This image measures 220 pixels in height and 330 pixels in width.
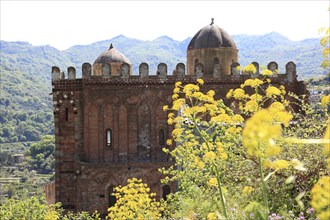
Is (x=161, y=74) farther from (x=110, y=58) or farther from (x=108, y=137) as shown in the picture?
(x=108, y=137)

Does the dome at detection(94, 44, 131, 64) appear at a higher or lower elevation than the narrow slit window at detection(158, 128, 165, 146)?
higher

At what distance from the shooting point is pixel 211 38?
31.4 meters

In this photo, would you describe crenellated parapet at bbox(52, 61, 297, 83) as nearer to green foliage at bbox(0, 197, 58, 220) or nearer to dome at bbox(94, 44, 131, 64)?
dome at bbox(94, 44, 131, 64)

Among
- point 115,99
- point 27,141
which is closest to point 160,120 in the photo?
point 115,99

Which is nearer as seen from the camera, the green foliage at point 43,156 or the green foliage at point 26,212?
the green foliage at point 26,212

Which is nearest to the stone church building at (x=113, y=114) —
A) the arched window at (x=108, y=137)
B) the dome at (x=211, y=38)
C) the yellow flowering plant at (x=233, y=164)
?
the arched window at (x=108, y=137)

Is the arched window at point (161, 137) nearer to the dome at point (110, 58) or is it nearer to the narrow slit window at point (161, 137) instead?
the narrow slit window at point (161, 137)

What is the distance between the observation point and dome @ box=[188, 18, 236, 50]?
103 feet

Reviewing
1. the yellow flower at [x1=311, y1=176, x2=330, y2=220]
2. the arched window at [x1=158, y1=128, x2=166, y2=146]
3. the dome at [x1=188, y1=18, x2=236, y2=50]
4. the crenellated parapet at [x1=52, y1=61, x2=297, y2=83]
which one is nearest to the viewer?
the yellow flower at [x1=311, y1=176, x2=330, y2=220]

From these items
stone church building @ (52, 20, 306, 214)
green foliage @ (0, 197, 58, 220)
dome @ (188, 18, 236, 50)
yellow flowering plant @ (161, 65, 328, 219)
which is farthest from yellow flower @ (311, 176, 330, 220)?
dome @ (188, 18, 236, 50)

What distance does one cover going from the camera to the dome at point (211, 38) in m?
31.3

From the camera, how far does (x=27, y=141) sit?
16338cm

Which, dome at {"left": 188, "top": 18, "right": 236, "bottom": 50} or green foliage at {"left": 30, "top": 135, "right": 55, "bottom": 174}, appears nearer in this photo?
dome at {"left": 188, "top": 18, "right": 236, "bottom": 50}

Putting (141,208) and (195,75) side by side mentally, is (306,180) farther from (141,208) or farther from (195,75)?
(195,75)
